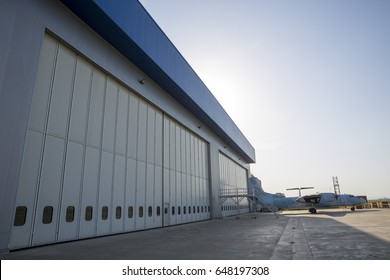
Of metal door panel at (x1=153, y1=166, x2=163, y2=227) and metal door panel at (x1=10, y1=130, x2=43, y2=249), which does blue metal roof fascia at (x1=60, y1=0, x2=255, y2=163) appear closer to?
metal door panel at (x1=10, y1=130, x2=43, y2=249)

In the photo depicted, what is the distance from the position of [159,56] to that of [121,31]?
3.99m

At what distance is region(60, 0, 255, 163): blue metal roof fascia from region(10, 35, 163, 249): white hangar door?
6.31ft

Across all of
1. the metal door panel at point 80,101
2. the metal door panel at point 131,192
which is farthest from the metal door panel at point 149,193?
the metal door panel at point 80,101

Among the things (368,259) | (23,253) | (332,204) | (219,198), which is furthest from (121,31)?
(332,204)

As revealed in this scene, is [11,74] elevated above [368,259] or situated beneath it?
elevated above

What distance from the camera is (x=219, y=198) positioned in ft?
100

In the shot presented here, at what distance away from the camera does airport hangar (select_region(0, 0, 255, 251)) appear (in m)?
8.97

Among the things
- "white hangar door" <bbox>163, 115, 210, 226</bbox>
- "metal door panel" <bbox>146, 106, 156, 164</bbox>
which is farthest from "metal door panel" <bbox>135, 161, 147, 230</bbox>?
"white hangar door" <bbox>163, 115, 210, 226</bbox>

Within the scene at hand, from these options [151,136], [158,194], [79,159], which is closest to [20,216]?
[79,159]

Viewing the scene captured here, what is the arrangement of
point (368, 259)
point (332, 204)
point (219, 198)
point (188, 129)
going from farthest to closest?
point (332, 204) → point (219, 198) → point (188, 129) → point (368, 259)

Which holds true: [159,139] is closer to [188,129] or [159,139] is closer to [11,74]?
[188,129]

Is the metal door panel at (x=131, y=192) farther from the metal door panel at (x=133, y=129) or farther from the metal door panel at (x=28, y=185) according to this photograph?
the metal door panel at (x=28, y=185)

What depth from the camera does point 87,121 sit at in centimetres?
1247

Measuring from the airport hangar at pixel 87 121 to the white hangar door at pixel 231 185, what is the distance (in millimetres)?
10927
